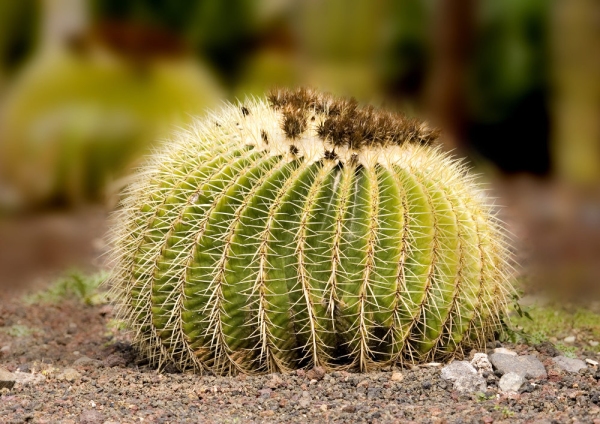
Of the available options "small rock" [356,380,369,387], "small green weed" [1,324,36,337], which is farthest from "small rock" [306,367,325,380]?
"small green weed" [1,324,36,337]

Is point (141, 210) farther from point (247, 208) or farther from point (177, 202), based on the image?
point (247, 208)

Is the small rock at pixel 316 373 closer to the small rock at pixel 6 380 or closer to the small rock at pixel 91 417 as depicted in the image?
the small rock at pixel 91 417

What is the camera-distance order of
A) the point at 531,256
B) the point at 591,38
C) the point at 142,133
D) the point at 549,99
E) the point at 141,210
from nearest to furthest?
the point at 141,210 < the point at 591,38 < the point at 531,256 < the point at 142,133 < the point at 549,99

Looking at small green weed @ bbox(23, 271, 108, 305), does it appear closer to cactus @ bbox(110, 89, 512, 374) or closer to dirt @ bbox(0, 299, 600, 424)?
dirt @ bbox(0, 299, 600, 424)

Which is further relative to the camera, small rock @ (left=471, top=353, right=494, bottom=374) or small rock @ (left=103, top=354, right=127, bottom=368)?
small rock @ (left=103, top=354, right=127, bottom=368)

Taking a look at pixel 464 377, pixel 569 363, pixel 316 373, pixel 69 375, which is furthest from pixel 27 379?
pixel 569 363

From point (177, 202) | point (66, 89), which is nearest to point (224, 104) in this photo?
point (177, 202)

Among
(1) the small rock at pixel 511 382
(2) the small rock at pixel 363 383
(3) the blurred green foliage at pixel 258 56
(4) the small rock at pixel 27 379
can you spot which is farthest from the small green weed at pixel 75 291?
(1) the small rock at pixel 511 382
